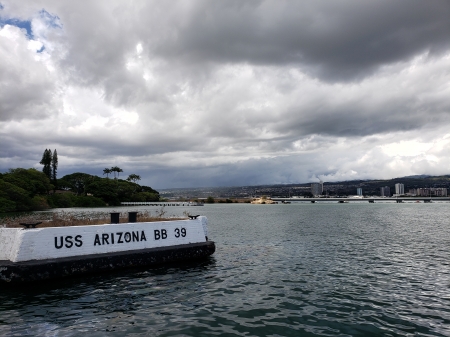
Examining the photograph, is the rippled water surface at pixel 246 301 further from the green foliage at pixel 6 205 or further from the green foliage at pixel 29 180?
the green foliage at pixel 29 180

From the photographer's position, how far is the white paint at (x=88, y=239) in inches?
592

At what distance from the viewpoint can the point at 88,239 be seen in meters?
16.9

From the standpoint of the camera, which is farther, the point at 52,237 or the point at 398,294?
the point at 52,237

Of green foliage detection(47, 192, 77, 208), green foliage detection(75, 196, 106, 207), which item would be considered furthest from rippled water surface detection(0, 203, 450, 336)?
green foliage detection(75, 196, 106, 207)

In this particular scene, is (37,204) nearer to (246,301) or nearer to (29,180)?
(29,180)

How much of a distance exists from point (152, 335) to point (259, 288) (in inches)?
243

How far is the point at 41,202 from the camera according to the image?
108812 mm

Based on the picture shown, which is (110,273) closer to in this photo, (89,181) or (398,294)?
(398,294)

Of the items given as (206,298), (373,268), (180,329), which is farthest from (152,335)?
(373,268)

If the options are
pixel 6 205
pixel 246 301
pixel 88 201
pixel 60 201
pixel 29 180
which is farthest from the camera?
pixel 88 201

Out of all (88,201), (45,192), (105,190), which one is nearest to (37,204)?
(45,192)

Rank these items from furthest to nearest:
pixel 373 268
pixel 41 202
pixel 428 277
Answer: pixel 41 202, pixel 373 268, pixel 428 277

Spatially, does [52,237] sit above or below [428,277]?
above

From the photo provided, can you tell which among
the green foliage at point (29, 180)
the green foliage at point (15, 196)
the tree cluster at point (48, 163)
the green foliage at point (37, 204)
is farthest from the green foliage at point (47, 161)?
the green foliage at point (15, 196)
